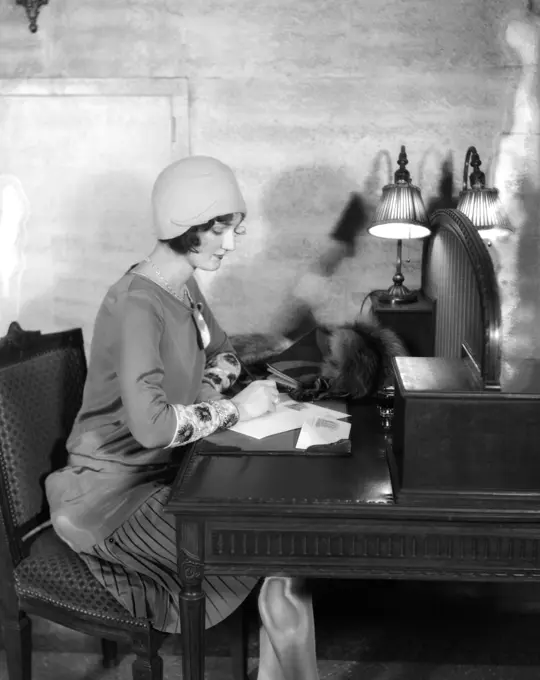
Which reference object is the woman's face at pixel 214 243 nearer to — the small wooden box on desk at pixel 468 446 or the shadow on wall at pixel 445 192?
the small wooden box on desk at pixel 468 446

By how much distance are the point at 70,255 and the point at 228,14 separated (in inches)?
46.3

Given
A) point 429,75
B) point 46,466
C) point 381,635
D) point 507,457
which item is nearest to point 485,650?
point 381,635

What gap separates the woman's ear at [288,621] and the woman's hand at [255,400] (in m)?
0.43

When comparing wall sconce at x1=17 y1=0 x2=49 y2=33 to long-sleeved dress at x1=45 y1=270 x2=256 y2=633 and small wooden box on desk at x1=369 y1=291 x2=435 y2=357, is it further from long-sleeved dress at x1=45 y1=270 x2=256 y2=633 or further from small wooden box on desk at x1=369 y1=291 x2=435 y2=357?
small wooden box on desk at x1=369 y1=291 x2=435 y2=357

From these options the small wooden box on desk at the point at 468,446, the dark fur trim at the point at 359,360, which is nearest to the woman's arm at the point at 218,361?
the dark fur trim at the point at 359,360

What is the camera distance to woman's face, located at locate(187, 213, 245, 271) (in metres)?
1.82

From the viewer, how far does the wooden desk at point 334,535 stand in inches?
57.4

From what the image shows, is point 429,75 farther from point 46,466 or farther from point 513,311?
point 46,466

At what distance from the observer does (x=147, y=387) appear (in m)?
1.66

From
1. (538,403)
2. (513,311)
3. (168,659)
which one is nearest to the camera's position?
(538,403)

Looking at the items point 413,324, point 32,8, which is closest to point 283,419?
point 413,324

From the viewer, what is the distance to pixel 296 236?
2965 millimetres

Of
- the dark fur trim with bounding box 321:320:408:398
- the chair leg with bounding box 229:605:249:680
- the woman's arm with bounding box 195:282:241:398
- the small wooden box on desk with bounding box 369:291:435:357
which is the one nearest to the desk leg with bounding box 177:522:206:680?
the chair leg with bounding box 229:605:249:680

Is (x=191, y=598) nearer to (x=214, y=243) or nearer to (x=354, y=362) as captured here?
(x=214, y=243)
